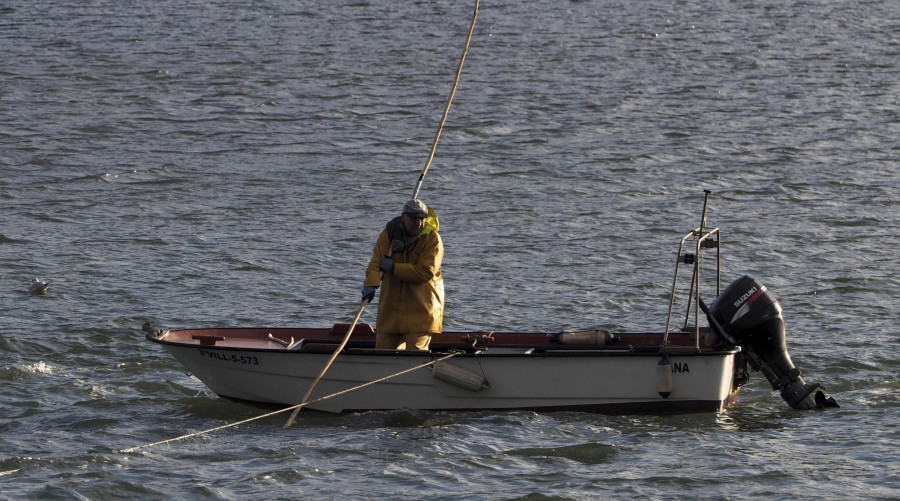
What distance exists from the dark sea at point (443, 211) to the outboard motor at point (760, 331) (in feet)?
1.16

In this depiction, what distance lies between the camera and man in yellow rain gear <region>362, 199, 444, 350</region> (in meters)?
10.9

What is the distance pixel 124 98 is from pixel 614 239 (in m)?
10.6

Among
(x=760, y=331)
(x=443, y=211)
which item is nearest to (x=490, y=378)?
(x=760, y=331)

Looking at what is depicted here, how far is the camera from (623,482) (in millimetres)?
9609

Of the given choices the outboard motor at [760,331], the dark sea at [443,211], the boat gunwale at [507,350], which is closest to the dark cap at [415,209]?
the boat gunwale at [507,350]

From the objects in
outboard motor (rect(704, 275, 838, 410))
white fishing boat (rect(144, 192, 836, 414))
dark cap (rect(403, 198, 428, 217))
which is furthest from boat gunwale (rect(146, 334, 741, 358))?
dark cap (rect(403, 198, 428, 217))

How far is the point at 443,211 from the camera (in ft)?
58.3

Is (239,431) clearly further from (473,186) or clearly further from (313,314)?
(473,186)

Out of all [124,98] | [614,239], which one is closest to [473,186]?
[614,239]

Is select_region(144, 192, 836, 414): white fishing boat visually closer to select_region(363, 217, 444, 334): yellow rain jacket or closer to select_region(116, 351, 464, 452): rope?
select_region(116, 351, 464, 452): rope

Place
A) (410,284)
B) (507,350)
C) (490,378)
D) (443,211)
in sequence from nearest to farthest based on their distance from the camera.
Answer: (490,378), (410,284), (507,350), (443,211)

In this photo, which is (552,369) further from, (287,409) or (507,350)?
(287,409)

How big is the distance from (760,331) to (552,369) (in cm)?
163

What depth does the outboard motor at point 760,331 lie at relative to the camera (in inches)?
426
